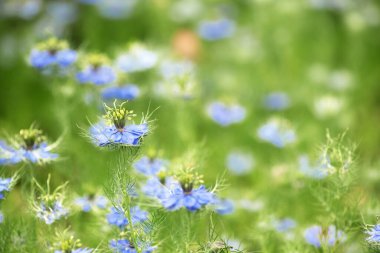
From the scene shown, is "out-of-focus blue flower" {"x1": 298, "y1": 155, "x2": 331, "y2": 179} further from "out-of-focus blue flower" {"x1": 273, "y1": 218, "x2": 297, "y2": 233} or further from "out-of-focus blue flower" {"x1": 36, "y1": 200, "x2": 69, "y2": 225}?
"out-of-focus blue flower" {"x1": 36, "y1": 200, "x2": 69, "y2": 225}

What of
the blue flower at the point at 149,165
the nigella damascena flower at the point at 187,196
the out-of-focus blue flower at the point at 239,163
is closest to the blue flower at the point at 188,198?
the nigella damascena flower at the point at 187,196

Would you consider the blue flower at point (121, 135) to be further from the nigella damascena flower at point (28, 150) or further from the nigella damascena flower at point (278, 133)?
the nigella damascena flower at point (278, 133)

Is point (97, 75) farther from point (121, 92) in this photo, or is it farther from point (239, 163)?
point (239, 163)

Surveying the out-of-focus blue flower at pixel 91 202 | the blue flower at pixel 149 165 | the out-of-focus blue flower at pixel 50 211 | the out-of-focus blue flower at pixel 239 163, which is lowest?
the out-of-focus blue flower at pixel 50 211

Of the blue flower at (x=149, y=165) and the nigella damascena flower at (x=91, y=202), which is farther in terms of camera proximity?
the blue flower at (x=149, y=165)

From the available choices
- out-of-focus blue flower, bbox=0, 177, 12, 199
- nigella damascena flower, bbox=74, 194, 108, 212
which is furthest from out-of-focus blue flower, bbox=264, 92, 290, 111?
out-of-focus blue flower, bbox=0, 177, 12, 199

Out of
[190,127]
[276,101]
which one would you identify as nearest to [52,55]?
[190,127]
